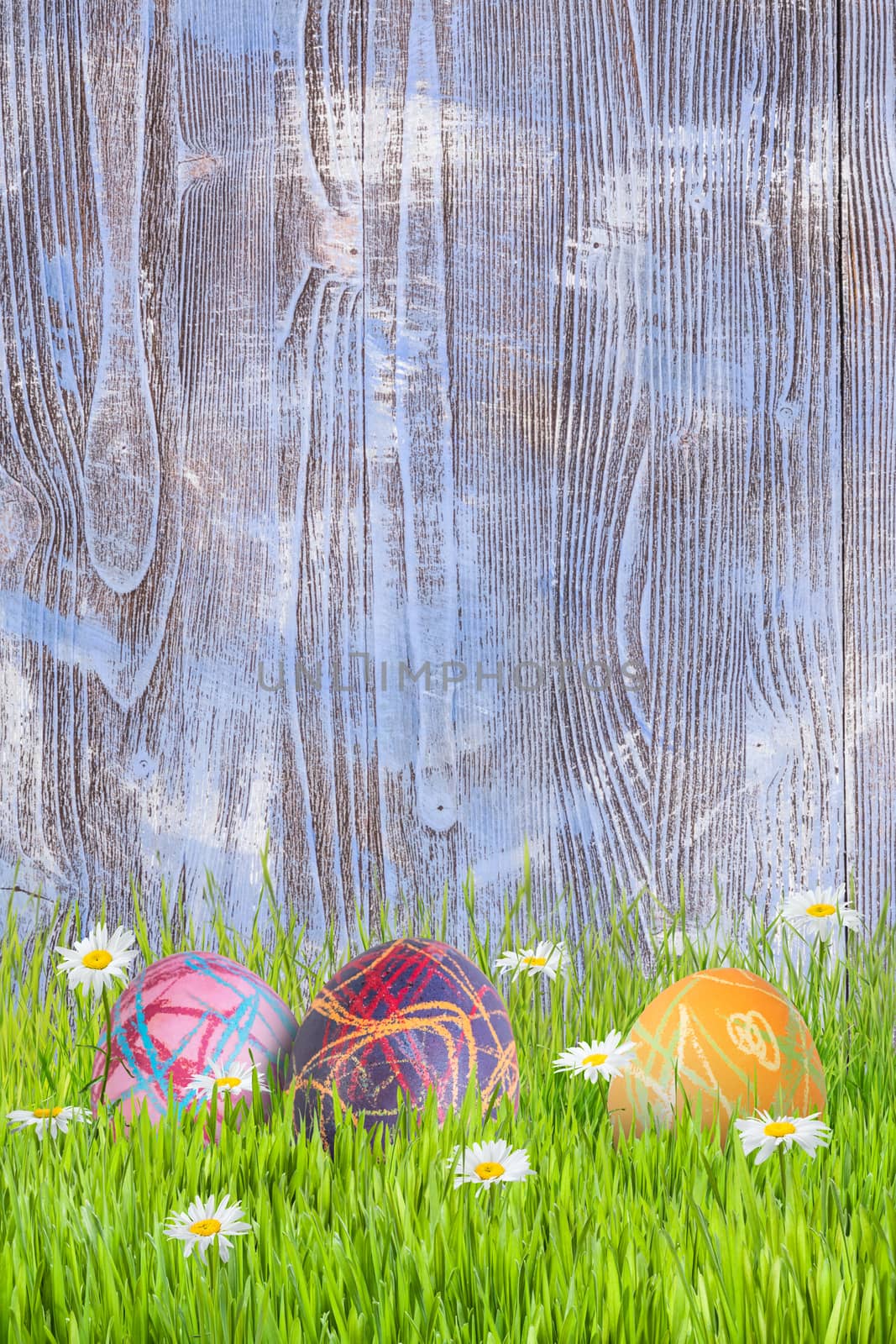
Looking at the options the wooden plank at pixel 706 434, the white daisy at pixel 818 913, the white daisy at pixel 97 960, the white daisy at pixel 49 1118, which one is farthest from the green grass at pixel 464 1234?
the wooden plank at pixel 706 434

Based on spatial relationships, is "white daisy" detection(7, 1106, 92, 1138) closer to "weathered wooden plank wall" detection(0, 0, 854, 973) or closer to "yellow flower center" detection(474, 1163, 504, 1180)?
"yellow flower center" detection(474, 1163, 504, 1180)

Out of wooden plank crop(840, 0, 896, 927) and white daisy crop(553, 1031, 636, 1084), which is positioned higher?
wooden plank crop(840, 0, 896, 927)

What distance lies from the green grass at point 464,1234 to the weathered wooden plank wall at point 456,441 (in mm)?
567

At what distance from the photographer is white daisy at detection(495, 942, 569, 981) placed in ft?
6.16

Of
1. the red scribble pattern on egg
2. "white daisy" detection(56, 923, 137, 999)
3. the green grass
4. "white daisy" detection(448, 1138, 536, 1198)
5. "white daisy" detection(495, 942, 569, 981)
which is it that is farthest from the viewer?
"white daisy" detection(495, 942, 569, 981)

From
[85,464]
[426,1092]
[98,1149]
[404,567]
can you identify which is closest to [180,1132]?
[98,1149]

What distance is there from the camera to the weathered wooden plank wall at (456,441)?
2057 millimetres

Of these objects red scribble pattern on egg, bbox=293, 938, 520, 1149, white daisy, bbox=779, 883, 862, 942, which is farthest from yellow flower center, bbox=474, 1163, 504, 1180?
white daisy, bbox=779, 883, 862, 942

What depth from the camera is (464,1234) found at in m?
1.10

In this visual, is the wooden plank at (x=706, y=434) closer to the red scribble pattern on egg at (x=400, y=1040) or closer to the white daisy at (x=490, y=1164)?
the red scribble pattern on egg at (x=400, y=1040)

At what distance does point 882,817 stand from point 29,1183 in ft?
4.86

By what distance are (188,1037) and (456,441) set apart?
1.11 m

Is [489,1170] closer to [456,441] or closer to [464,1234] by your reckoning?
[464,1234]

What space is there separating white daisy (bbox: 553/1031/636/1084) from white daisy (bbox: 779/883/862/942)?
0.48 metres
